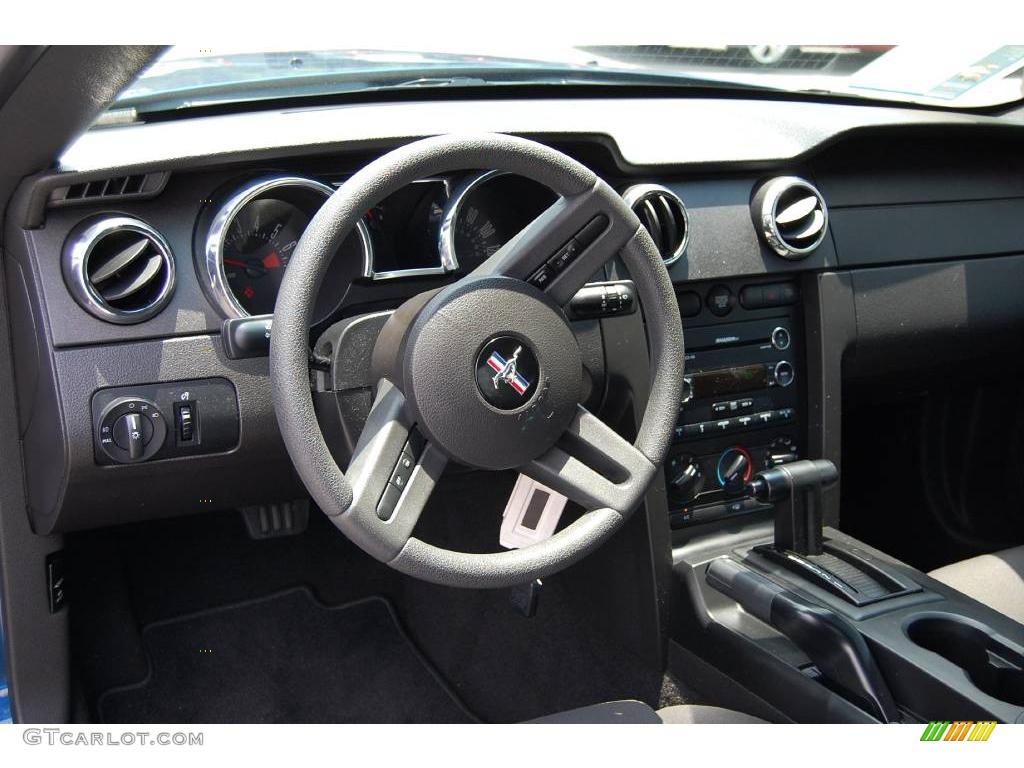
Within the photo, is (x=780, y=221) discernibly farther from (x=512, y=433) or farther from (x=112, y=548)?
(x=112, y=548)

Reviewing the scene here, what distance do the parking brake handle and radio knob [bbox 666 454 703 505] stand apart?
187 millimetres

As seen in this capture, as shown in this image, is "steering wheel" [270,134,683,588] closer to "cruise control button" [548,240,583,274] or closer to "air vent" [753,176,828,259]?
"cruise control button" [548,240,583,274]

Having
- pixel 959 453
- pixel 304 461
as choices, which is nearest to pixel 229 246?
pixel 304 461

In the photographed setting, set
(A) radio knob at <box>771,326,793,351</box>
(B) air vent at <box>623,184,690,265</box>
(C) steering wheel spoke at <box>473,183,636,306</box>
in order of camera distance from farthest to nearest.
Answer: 1. (A) radio knob at <box>771,326,793,351</box>
2. (B) air vent at <box>623,184,690,265</box>
3. (C) steering wheel spoke at <box>473,183,636,306</box>

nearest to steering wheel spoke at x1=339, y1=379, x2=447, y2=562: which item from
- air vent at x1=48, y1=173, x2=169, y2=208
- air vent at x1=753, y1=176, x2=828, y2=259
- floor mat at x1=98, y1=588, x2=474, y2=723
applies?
air vent at x1=48, y1=173, x2=169, y2=208

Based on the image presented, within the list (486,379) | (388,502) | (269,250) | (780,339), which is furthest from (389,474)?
(780,339)

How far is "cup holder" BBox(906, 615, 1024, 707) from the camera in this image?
5.16 ft

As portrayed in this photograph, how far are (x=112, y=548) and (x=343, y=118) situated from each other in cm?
121

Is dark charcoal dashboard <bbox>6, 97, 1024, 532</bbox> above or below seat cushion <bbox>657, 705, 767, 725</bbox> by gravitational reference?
above

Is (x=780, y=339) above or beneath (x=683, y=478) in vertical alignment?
above

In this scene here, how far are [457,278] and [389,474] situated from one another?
531 mm

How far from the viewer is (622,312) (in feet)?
5.66

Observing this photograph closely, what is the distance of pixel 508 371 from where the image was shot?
1.36 m
